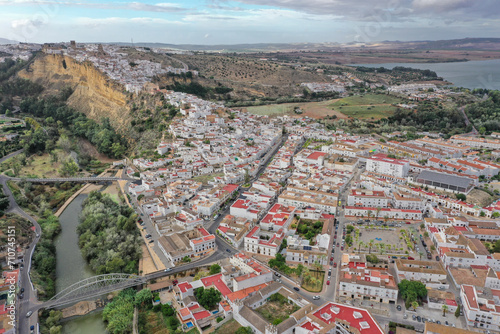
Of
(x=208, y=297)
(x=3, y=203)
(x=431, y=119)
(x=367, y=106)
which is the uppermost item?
(x=367, y=106)

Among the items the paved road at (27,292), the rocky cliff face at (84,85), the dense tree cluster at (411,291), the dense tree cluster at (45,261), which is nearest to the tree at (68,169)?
the paved road at (27,292)

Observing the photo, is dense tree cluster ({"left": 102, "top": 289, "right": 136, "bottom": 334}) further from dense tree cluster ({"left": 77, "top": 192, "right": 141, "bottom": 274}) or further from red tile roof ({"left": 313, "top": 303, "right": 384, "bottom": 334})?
red tile roof ({"left": 313, "top": 303, "right": 384, "bottom": 334})

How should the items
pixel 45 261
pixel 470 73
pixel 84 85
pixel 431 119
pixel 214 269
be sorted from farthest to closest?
1. pixel 470 73
2. pixel 84 85
3. pixel 431 119
4. pixel 45 261
5. pixel 214 269

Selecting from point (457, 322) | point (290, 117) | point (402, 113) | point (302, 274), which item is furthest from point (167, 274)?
point (402, 113)

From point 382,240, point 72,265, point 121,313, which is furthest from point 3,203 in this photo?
point 382,240

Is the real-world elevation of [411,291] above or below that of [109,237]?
above

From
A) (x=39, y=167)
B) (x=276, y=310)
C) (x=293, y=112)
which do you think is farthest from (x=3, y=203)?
(x=293, y=112)

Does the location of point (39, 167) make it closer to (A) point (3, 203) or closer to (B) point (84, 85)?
(A) point (3, 203)

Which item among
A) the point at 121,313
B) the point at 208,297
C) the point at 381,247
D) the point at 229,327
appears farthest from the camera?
the point at 381,247

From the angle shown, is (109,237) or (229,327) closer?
(229,327)
